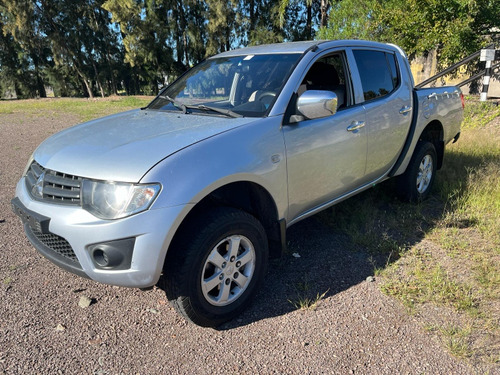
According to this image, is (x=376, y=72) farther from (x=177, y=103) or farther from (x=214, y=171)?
(x=214, y=171)

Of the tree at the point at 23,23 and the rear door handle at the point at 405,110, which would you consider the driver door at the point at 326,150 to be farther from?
the tree at the point at 23,23

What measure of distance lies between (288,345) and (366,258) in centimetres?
134

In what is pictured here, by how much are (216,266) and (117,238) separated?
659mm

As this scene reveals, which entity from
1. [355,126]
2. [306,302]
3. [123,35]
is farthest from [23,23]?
[306,302]

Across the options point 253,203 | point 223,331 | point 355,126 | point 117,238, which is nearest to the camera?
point 117,238

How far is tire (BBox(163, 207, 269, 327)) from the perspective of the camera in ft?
7.25

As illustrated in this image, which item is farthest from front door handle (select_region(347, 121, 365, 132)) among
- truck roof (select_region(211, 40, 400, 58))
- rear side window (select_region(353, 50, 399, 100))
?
truck roof (select_region(211, 40, 400, 58))

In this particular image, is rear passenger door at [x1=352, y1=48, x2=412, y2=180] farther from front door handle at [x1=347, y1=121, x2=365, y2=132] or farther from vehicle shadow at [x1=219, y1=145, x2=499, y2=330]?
vehicle shadow at [x1=219, y1=145, x2=499, y2=330]

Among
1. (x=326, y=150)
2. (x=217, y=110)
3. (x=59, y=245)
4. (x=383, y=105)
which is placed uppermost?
(x=217, y=110)

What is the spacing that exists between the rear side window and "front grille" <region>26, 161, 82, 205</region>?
8.57 feet

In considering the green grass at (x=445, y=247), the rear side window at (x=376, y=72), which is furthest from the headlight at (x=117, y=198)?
the rear side window at (x=376, y=72)

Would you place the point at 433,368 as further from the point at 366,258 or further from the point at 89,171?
the point at 89,171

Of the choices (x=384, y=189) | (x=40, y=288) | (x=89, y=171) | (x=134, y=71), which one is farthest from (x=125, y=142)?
(x=134, y=71)

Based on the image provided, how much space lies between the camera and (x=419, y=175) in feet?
14.5
